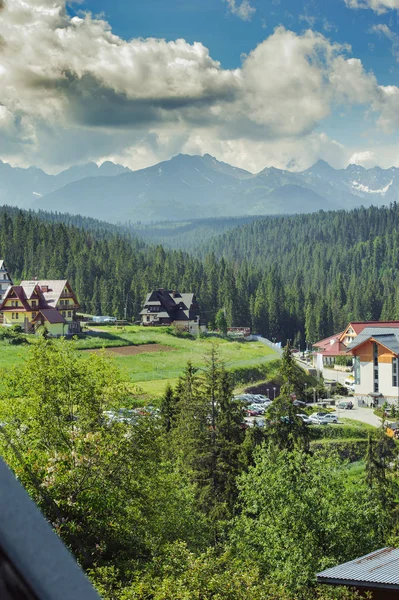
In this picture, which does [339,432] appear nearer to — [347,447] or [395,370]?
[347,447]

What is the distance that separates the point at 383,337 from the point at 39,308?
1516 inches

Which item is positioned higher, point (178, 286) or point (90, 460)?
point (178, 286)

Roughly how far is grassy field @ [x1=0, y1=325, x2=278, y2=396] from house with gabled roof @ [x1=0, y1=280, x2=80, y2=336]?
3350 millimetres

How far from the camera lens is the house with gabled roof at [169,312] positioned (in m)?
98.6

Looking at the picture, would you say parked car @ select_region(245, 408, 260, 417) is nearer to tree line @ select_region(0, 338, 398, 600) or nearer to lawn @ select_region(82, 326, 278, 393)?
lawn @ select_region(82, 326, 278, 393)

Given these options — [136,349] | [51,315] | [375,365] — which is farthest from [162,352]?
[375,365]

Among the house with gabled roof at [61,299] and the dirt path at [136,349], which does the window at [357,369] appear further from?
the house with gabled roof at [61,299]

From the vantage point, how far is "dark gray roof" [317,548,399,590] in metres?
12.2

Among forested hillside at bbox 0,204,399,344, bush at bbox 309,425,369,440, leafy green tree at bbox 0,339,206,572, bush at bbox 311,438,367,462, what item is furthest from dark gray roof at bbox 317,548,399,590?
forested hillside at bbox 0,204,399,344

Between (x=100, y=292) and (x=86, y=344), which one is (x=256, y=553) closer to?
(x=86, y=344)

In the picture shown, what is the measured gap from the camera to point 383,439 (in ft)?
101

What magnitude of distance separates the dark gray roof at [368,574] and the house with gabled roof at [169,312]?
8193cm

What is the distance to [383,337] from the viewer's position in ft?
221

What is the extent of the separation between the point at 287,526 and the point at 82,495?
20.4 feet
